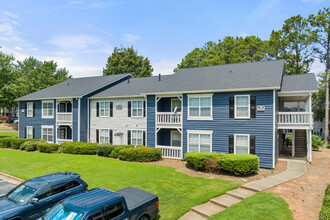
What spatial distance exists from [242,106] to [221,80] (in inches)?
136

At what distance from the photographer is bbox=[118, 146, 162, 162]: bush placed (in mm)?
18450

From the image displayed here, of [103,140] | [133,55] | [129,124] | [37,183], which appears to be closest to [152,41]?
[129,124]

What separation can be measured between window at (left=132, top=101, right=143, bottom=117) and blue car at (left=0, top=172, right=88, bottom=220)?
515 inches

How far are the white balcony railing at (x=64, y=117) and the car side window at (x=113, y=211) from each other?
821 inches

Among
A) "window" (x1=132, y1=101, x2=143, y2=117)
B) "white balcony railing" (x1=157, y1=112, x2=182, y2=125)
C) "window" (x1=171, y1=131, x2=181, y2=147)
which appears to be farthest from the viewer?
"window" (x1=132, y1=101, x2=143, y2=117)

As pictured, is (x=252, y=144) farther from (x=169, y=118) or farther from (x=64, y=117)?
(x=64, y=117)

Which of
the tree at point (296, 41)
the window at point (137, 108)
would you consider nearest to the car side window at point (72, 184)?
the window at point (137, 108)

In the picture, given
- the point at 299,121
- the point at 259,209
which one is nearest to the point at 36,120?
the point at 259,209

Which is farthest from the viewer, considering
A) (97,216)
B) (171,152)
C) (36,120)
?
(36,120)

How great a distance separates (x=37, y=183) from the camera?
8812 millimetres

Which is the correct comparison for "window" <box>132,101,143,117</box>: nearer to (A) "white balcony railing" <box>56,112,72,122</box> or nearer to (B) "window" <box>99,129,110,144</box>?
(B) "window" <box>99,129,110,144</box>

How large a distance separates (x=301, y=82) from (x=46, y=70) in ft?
187

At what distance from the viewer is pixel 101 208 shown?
6.32 metres

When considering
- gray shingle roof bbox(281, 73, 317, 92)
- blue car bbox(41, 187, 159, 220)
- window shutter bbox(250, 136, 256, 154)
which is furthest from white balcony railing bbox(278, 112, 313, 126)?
blue car bbox(41, 187, 159, 220)
